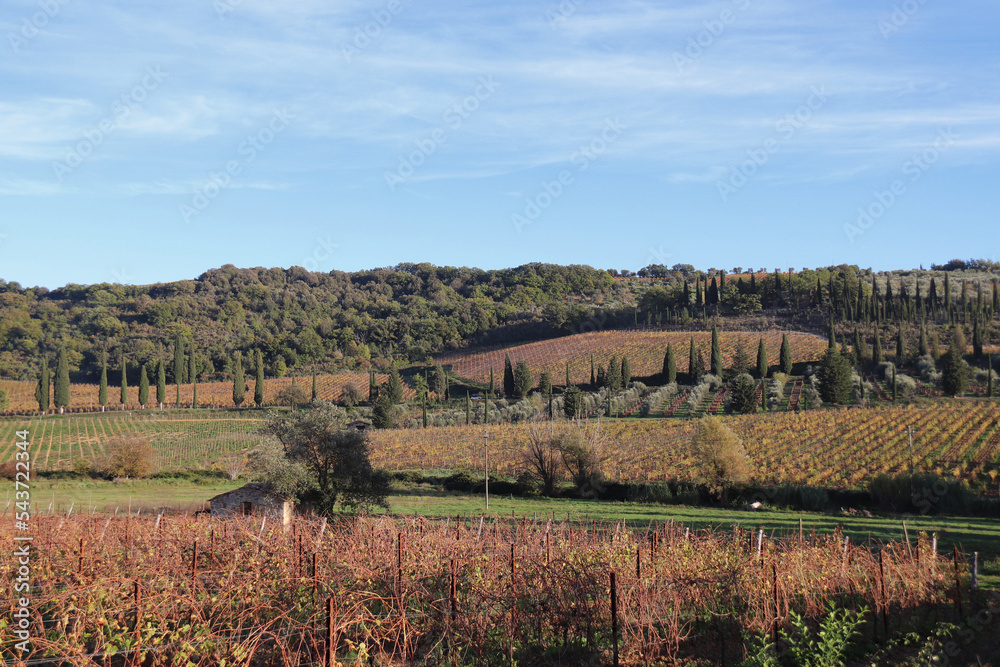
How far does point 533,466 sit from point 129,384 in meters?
73.2

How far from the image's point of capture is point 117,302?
131 meters

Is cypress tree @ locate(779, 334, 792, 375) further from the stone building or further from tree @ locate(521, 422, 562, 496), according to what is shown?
the stone building

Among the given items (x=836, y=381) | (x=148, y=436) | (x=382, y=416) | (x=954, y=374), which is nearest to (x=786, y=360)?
(x=836, y=381)

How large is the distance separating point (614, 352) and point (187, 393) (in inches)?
2039

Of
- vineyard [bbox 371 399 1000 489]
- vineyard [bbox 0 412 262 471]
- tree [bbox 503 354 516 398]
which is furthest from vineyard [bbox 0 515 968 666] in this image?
tree [bbox 503 354 516 398]

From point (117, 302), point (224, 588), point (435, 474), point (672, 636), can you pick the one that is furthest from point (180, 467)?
point (117, 302)

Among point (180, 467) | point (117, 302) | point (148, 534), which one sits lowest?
point (180, 467)

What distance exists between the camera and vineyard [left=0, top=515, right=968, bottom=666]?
8102 mm

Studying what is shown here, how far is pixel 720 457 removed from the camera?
108 feet

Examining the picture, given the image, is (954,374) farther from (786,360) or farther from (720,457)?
(720,457)

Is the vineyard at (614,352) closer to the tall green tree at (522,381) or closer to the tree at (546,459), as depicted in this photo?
the tall green tree at (522,381)

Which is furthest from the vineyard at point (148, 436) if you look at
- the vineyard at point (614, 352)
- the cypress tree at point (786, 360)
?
the cypress tree at point (786, 360)

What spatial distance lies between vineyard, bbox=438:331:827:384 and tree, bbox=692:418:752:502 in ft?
165

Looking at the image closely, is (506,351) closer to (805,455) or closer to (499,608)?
(805,455)
